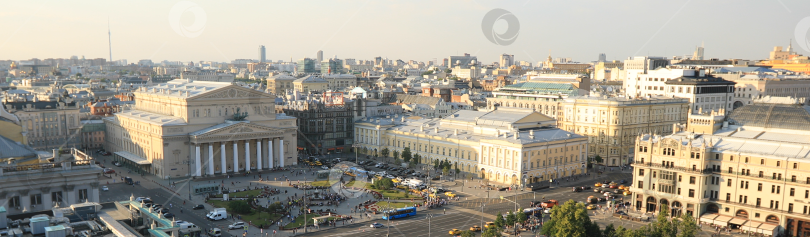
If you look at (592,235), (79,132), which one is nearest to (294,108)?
(79,132)

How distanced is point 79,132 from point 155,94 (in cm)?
2175

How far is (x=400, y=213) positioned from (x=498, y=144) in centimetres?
2478

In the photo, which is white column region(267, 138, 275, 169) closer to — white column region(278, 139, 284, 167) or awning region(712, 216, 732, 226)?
white column region(278, 139, 284, 167)

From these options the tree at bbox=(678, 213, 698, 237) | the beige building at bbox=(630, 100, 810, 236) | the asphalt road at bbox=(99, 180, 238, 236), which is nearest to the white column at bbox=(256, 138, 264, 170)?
the asphalt road at bbox=(99, 180, 238, 236)

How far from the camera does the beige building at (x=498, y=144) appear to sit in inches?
3287

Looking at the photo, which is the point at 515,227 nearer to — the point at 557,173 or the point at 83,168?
the point at 557,173

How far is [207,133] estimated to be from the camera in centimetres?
8775

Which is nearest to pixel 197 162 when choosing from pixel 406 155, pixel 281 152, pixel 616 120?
pixel 281 152

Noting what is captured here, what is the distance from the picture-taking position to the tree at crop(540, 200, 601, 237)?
52031 millimetres

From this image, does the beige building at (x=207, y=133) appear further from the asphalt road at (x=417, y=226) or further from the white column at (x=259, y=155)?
the asphalt road at (x=417, y=226)

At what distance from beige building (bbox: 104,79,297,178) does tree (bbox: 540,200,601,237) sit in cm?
5156

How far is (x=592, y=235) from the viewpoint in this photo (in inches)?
2090

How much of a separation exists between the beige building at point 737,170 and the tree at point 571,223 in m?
17.6

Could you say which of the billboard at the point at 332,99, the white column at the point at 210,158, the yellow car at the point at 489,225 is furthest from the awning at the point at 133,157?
the yellow car at the point at 489,225
